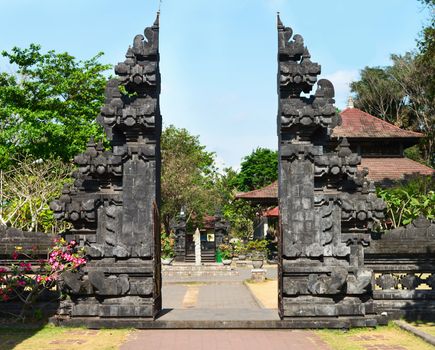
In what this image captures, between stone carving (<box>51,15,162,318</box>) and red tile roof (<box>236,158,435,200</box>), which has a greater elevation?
red tile roof (<box>236,158,435,200</box>)

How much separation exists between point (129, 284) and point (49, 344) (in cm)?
202

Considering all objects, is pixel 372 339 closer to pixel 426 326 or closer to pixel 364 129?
pixel 426 326

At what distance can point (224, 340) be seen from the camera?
9.66m

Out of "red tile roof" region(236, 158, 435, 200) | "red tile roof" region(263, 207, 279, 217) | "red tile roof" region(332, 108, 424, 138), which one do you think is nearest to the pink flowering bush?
"red tile roof" region(236, 158, 435, 200)

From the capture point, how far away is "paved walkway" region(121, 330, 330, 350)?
911 centimetres

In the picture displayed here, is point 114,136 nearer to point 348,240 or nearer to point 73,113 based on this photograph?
point 348,240

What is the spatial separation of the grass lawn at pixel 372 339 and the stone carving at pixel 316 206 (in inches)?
18.6

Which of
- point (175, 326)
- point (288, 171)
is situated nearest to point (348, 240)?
point (288, 171)

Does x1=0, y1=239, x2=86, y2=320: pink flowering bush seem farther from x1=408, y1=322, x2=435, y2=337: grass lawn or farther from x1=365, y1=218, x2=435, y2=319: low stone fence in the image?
x1=408, y1=322, x2=435, y2=337: grass lawn

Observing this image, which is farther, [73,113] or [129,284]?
[73,113]

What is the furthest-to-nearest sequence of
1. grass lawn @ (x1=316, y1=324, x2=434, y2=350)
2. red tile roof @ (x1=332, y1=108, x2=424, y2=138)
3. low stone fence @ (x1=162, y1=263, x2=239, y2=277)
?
red tile roof @ (x1=332, y1=108, x2=424, y2=138) → low stone fence @ (x1=162, y1=263, x2=239, y2=277) → grass lawn @ (x1=316, y1=324, x2=434, y2=350)

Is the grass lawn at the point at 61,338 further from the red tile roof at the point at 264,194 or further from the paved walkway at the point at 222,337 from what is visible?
the red tile roof at the point at 264,194

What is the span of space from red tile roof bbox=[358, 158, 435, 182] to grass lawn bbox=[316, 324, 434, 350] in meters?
21.3

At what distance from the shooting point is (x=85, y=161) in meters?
11.1
